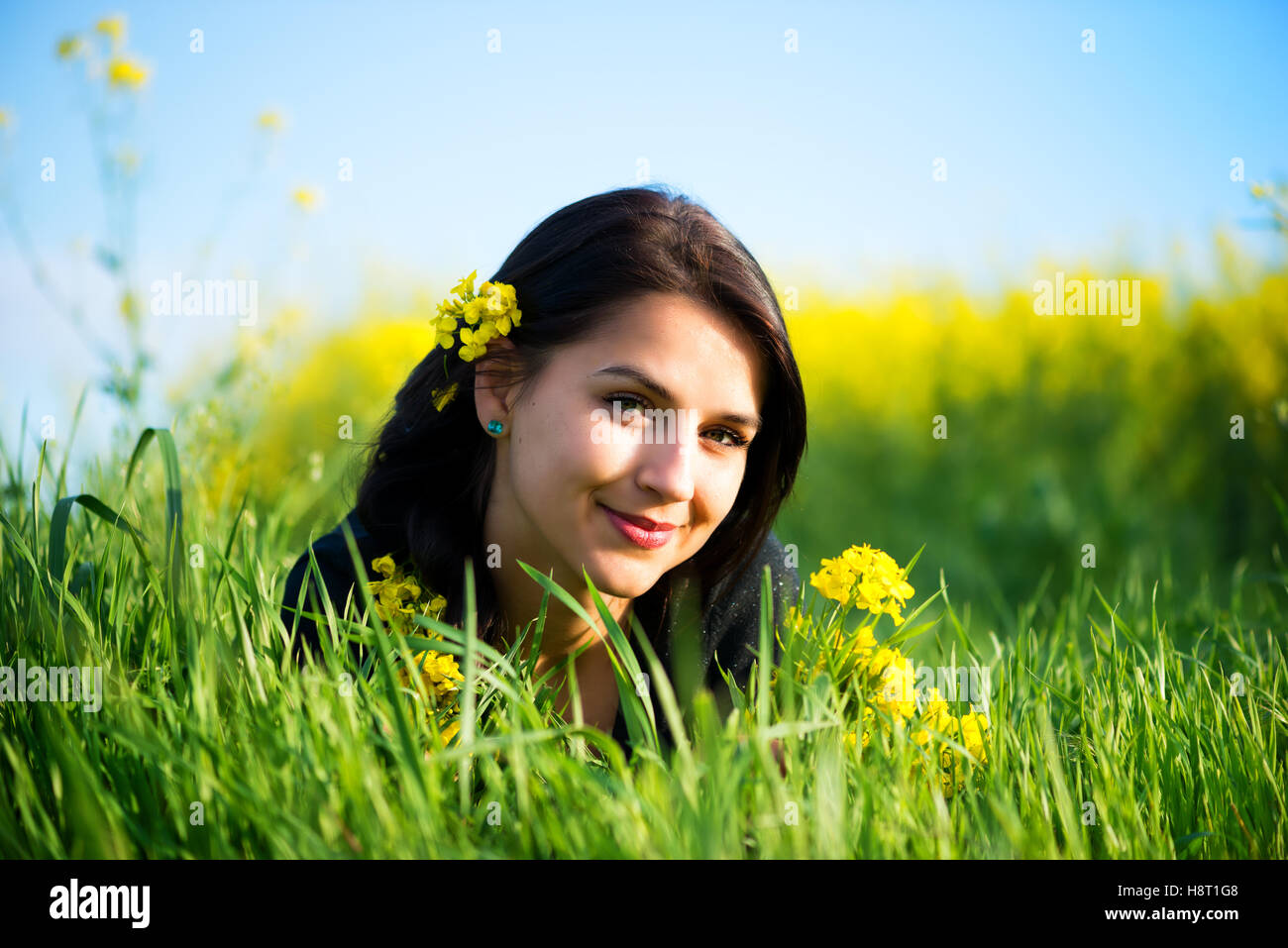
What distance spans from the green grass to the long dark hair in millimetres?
517

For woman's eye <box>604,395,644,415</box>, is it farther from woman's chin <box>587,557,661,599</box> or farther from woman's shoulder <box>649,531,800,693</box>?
woman's shoulder <box>649,531,800,693</box>

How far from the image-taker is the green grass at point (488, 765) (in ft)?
4.29

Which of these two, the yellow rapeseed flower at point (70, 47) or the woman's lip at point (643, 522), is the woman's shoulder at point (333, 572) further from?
the yellow rapeseed flower at point (70, 47)

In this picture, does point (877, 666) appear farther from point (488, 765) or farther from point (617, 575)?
point (488, 765)

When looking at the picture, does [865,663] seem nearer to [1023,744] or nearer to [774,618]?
[1023,744]

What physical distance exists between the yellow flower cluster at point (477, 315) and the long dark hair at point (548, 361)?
0.04 m

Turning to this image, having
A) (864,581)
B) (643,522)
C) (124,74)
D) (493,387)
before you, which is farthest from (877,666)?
(124,74)

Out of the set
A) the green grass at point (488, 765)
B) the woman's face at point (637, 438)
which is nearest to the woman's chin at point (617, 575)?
the woman's face at point (637, 438)

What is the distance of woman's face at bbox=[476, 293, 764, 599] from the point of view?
2.03 m

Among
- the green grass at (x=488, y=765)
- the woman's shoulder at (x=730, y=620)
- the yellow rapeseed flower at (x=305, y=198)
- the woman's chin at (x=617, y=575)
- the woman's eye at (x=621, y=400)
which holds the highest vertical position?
the yellow rapeseed flower at (x=305, y=198)

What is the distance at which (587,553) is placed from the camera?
2.10 metres
